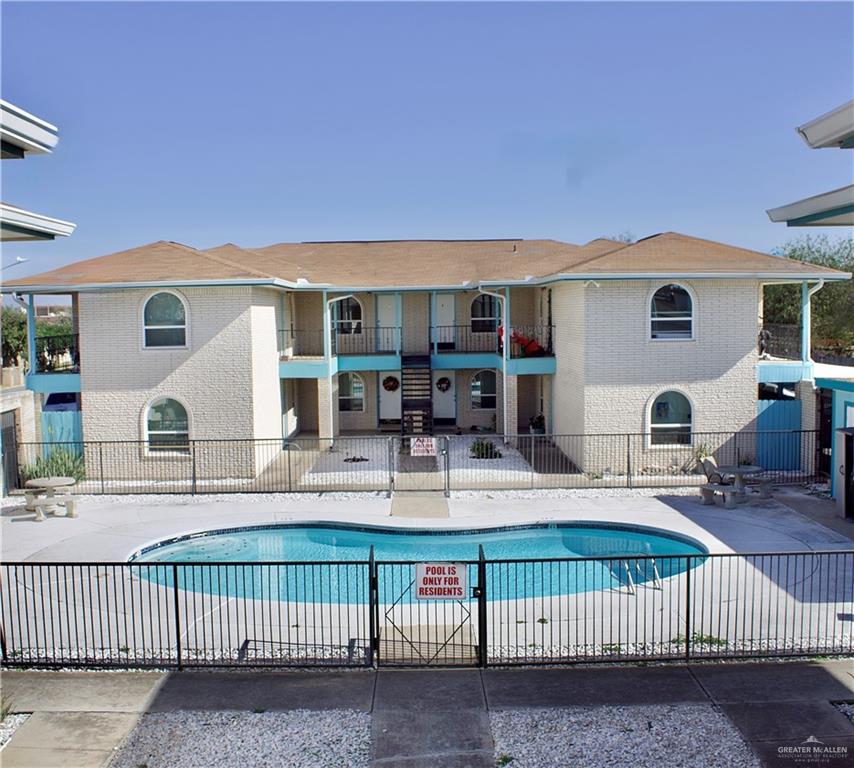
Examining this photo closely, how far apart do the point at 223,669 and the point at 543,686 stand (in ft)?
11.7

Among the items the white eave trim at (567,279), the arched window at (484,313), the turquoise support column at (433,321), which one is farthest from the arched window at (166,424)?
the arched window at (484,313)

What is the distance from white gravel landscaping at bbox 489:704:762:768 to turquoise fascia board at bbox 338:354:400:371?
62.2 ft

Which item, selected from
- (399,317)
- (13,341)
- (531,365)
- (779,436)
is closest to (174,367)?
(399,317)

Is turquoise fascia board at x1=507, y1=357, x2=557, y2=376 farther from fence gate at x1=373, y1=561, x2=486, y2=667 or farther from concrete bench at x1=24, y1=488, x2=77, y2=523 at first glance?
fence gate at x1=373, y1=561, x2=486, y2=667

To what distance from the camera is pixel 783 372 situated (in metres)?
21.0

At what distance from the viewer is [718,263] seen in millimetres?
20484

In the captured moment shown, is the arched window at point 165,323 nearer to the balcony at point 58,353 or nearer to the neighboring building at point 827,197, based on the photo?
the balcony at point 58,353

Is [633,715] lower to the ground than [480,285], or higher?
lower

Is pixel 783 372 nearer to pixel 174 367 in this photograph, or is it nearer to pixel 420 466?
pixel 420 466

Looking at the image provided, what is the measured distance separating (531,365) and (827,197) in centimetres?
1587

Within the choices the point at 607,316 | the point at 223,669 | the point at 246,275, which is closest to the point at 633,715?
the point at 223,669

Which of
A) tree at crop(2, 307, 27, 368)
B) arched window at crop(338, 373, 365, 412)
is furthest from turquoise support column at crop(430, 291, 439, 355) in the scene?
tree at crop(2, 307, 27, 368)

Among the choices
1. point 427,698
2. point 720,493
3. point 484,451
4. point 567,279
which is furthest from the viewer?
point 484,451

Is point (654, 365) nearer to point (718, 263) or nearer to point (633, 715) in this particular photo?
point (718, 263)
